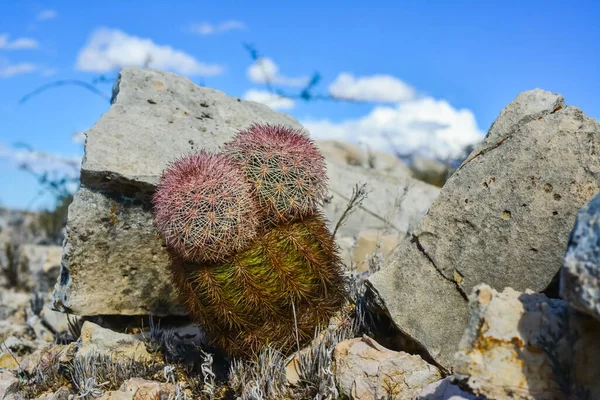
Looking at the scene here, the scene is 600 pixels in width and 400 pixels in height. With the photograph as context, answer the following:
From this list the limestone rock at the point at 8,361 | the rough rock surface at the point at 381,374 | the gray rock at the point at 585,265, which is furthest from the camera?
the limestone rock at the point at 8,361

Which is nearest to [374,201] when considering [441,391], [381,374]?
[381,374]

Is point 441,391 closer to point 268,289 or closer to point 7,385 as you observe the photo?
point 268,289

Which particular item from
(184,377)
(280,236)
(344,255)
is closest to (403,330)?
(280,236)

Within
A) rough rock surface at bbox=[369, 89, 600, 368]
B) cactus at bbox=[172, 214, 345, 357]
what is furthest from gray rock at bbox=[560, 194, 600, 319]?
cactus at bbox=[172, 214, 345, 357]

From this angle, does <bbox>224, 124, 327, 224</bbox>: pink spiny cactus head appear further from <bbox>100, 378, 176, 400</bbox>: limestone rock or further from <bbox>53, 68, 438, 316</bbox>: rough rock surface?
<bbox>100, 378, 176, 400</bbox>: limestone rock

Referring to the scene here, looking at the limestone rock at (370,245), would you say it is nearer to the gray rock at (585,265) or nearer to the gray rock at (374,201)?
the gray rock at (374,201)

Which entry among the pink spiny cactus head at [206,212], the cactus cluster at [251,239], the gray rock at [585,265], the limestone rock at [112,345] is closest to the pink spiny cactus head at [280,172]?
the cactus cluster at [251,239]
